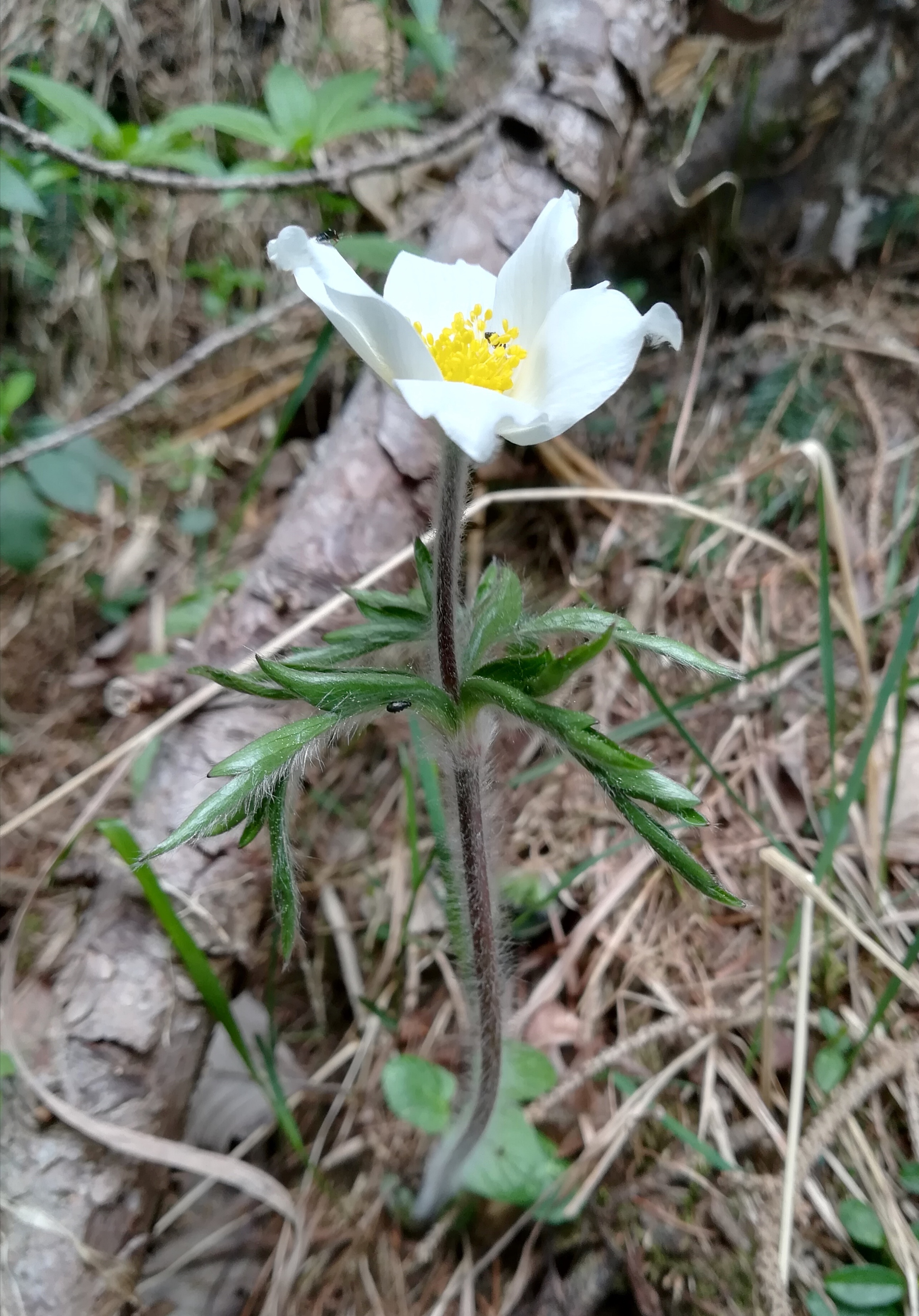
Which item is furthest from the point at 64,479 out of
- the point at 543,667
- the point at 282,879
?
the point at 543,667

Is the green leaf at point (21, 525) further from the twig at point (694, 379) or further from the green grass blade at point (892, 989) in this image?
the green grass blade at point (892, 989)

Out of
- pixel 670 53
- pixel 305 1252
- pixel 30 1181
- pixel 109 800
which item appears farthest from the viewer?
pixel 670 53

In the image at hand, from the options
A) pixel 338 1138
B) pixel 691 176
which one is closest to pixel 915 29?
pixel 691 176

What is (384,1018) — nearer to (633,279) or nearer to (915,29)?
(633,279)

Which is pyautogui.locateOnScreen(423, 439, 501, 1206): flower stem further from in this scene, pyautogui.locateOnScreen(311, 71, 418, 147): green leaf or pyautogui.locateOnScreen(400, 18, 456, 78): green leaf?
pyautogui.locateOnScreen(400, 18, 456, 78): green leaf

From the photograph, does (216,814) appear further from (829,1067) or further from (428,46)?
(428,46)

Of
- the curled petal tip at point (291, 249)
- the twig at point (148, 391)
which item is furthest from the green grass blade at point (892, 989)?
the twig at point (148, 391)

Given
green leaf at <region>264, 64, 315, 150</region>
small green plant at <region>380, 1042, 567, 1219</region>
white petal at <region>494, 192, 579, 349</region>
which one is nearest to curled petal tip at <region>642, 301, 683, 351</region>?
white petal at <region>494, 192, 579, 349</region>
